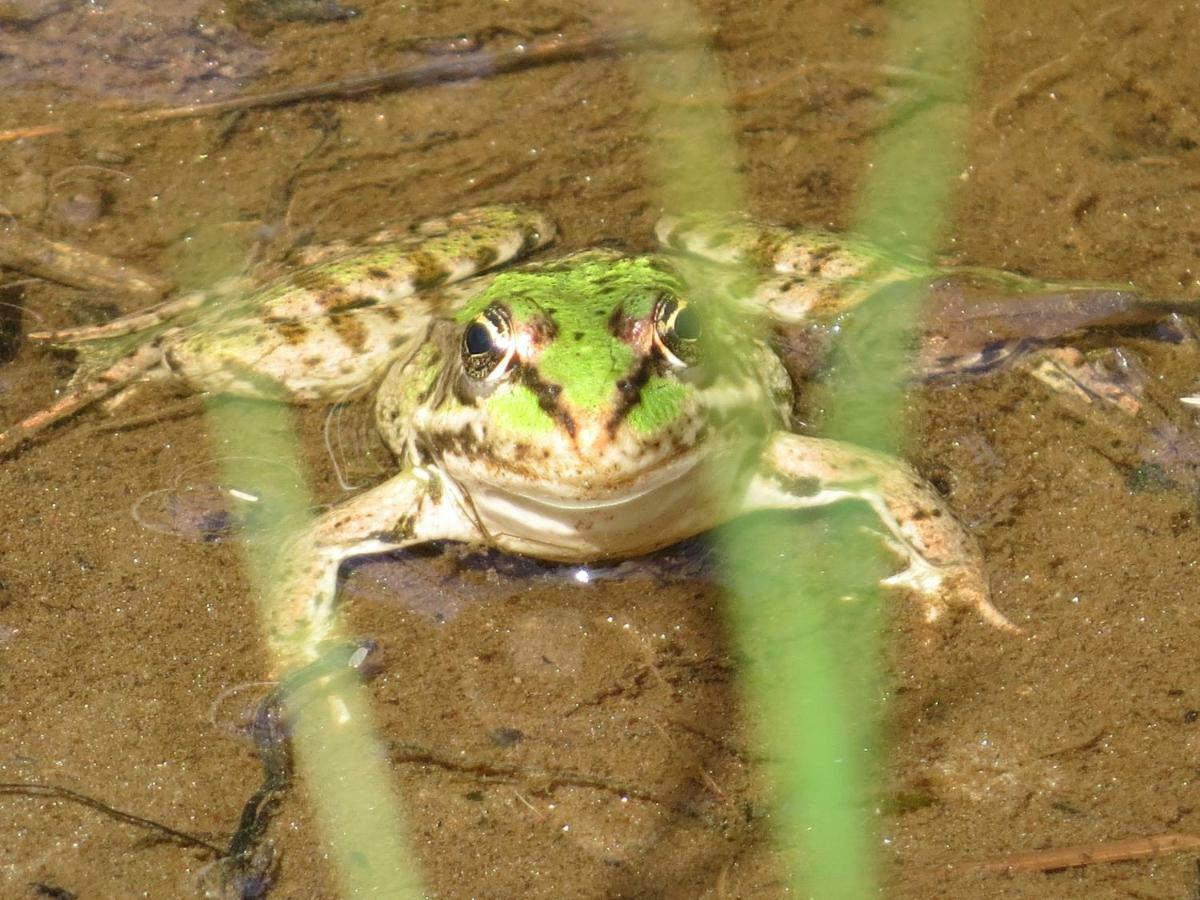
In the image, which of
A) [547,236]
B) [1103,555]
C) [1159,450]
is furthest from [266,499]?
[1159,450]

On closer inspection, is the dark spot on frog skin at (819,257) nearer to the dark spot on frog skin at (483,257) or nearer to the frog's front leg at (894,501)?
the frog's front leg at (894,501)

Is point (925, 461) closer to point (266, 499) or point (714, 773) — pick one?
point (714, 773)

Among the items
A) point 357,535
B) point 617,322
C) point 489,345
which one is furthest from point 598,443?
point 357,535

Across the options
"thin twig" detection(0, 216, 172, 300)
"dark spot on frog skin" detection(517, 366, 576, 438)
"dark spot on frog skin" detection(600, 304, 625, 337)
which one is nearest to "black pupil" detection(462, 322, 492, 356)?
"dark spot on frog skin" detection(517, 366, 576, 438)

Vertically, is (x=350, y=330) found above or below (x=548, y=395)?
below

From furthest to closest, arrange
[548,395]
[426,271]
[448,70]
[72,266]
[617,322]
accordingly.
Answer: [448,70], [72,266], [426,271], [617,322], [548,395]

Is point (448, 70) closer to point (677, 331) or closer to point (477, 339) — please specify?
point (477, 339)
